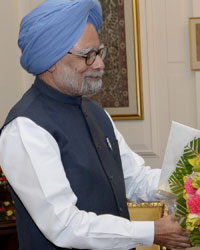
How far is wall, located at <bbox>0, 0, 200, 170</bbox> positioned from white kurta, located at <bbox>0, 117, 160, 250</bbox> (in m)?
2.95

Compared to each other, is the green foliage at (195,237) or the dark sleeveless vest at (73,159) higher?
the dark sleeveless vest at (73,159)

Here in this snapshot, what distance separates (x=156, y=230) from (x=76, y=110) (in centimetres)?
55

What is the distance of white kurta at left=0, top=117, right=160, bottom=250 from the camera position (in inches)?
70.1

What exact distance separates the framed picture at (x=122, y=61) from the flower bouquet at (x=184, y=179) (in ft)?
9.25

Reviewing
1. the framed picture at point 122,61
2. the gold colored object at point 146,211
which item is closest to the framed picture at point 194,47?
the framed picture at point 122,61

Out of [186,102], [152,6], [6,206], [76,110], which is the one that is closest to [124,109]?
[186,102]

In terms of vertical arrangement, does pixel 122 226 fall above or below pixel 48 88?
below

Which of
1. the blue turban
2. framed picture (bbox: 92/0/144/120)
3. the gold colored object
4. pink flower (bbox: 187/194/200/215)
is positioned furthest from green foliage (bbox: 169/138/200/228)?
framed picture (bbox: 92/0/144/120)

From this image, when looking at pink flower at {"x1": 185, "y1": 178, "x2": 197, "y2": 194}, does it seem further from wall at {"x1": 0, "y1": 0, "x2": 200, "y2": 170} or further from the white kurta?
wall at {"x1": 0, "y1": 0, "x2": 200, "y2": 170}

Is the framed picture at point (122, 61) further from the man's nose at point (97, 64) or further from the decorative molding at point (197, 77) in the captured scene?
the man's nose at point (97, 64)

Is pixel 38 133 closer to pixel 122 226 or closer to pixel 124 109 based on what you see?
pixel 122 226

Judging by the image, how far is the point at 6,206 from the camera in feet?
10.7

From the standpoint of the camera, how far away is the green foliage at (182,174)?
182 centimetres

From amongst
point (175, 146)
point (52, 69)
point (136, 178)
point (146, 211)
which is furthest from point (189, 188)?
point (146, 211)
